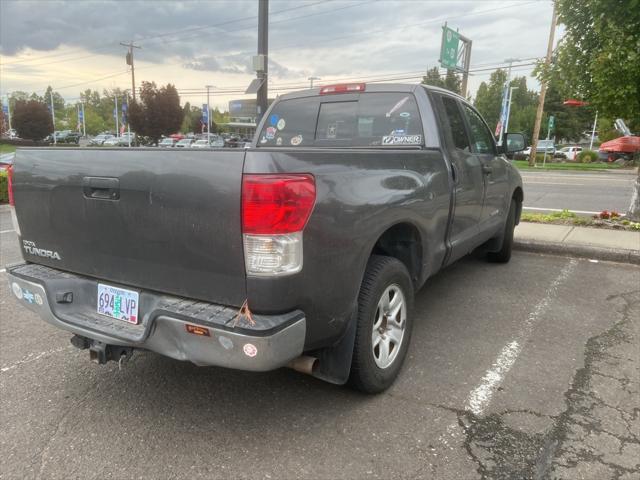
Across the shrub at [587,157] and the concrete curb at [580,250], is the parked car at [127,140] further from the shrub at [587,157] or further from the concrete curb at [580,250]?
the concrete curb at [580,250]

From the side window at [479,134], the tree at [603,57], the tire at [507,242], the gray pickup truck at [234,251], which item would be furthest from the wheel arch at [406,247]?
the tree at [603,57]

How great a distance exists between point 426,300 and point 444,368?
1433 mm

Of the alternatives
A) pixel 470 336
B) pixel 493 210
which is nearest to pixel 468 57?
pixel 493 210

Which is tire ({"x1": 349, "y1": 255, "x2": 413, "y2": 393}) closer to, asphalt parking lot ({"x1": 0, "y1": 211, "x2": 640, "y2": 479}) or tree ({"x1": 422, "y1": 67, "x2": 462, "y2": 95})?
asphalt parking lot ({"x1": 0, "y1": 211, "x2": 640, "y2": 479})

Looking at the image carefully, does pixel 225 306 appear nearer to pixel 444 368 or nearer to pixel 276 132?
pixel 444 368

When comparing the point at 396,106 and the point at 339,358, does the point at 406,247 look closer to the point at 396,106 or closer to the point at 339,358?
the point at 339,358

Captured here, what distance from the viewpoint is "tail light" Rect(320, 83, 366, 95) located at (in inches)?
164

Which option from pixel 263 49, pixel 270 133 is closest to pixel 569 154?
pixel 263 49

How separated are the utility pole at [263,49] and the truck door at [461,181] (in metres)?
5.99

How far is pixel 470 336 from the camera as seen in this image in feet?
12.9

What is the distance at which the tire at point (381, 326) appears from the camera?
107 inches

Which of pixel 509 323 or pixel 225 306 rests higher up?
pixel 225 306

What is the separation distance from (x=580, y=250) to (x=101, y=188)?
6147 mm

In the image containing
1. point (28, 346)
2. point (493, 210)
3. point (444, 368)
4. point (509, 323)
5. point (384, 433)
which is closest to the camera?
point (384, 433)
